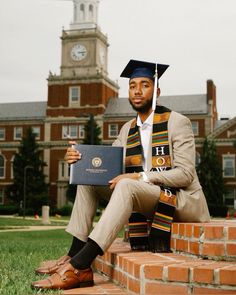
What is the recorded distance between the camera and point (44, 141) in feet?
161

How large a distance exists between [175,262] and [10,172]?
4822 cm

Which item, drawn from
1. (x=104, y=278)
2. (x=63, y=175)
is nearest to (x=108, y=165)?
(x=104, y=278)

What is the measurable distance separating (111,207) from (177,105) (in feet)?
147

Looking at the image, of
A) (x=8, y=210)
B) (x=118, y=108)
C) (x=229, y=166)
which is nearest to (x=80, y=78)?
(x=118, y=108)

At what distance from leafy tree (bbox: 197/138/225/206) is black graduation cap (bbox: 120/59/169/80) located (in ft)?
119

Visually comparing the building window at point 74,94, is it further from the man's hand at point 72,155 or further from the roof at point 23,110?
the man's hand at point 72,155

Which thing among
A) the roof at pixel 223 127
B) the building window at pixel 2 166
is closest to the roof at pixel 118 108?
the roof at pixel 223 127

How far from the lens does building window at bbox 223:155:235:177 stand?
44.2 m

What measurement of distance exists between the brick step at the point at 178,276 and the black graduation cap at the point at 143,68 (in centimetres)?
167

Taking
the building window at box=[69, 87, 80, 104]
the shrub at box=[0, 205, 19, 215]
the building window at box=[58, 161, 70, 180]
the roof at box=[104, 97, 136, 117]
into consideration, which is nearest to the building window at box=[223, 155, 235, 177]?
the roof at box=[104, 97, 136, 117]

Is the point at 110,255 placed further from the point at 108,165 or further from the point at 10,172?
the point at 10,172

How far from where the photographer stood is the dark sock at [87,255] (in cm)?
345

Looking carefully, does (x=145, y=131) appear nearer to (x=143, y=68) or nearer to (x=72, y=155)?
(x=143, y=68)

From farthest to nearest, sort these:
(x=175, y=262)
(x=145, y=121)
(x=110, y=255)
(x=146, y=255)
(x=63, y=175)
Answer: (x=63, y=175) → (x=145, y=121) → (x=110, y=255) → (x=146, y=255) → (x=175, y=262)
